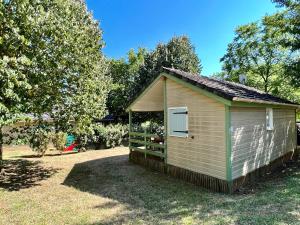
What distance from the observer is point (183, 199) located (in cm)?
688

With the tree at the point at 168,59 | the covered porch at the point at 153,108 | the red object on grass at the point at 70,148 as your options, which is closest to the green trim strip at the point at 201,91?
the covered porch at the point at 153,108

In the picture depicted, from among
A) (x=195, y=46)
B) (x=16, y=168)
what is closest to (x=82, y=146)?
(x=16, y=168)

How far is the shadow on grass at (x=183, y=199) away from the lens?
5539 mm

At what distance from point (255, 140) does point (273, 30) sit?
1779 centimetres

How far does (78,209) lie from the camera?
249 inches

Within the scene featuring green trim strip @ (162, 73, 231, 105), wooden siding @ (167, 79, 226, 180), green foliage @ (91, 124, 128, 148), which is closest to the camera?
green trim strip @ (162, 73, 231, 105)

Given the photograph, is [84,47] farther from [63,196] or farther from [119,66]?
[119,66]

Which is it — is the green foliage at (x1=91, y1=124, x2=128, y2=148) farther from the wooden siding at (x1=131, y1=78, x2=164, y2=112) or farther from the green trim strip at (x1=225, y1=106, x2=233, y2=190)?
the green trim strip at (x1=225, y1=106, x2=233, y2=190)

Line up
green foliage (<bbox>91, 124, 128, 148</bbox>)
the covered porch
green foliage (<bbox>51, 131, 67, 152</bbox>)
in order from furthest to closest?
green foliage (<bbox>91, 124, 128, 148</bbox>) < green foliage (<bbox>51, 131, 67, 152</bbox>) < the covered porch

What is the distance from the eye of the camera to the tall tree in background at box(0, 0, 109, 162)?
7035mm

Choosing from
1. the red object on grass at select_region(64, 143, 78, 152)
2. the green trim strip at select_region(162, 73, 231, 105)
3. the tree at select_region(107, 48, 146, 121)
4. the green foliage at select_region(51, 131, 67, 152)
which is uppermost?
the tree at select_region(107, 48, 146, 121)

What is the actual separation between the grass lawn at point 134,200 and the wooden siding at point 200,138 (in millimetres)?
756

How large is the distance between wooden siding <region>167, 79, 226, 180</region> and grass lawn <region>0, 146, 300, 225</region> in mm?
756

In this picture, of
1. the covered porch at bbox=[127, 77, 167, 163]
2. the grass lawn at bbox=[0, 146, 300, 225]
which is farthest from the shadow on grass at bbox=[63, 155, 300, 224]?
the covered porch at bbox=[127, 77, 167, 163]
